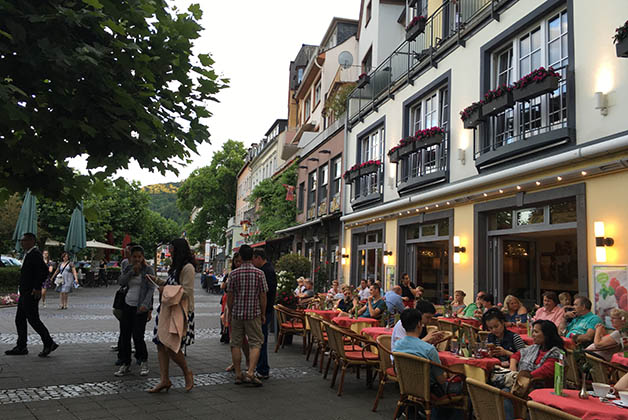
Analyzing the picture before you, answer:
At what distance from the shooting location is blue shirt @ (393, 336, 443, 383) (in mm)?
4900

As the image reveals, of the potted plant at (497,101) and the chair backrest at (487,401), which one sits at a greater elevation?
the potted plant at (497,101)

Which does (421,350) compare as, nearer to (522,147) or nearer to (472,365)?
(472,365)

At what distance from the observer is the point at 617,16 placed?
7.77 m

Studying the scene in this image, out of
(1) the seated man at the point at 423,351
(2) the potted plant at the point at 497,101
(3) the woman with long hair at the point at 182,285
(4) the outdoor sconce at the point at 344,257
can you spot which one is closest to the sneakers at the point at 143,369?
(3) the woman with long hair at the point at 182,285

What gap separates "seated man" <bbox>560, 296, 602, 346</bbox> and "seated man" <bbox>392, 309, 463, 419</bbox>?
9.58ft

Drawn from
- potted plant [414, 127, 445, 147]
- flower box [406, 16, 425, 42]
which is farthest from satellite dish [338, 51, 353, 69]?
potted plant [414, 127, 445, 147]

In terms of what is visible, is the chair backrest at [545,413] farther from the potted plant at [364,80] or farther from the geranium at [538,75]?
the potted plant at [364,80]

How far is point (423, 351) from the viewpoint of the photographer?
16.2ft

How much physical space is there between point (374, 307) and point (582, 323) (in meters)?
3.71

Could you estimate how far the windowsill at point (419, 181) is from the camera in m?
12.3

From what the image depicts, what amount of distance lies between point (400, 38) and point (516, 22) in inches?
411

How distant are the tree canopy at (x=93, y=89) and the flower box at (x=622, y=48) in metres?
5.60

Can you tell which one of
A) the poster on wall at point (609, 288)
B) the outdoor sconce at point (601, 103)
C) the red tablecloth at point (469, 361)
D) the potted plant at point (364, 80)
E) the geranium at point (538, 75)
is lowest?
the red tablecloth at point (469, 361)

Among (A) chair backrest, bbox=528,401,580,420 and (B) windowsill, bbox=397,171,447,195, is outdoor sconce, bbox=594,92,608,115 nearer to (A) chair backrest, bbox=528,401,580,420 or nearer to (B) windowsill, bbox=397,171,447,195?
(B) windowsill, bbox=397,171,447,195
